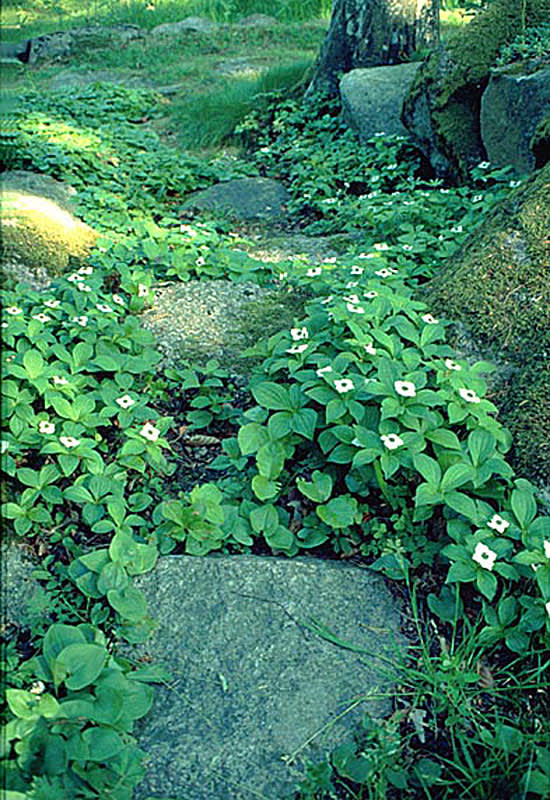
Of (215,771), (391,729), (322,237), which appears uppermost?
(322,237)

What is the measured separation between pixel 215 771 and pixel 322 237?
12.4 feet

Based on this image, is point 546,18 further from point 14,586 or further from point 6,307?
point 14,586

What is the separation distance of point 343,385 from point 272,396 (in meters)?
0.30

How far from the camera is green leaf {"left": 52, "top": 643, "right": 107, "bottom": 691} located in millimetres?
1933

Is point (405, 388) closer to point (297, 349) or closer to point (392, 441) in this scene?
→ point (392, 441)

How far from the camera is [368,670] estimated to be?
219cm

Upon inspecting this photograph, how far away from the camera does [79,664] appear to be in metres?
1.97

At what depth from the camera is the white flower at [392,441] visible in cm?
246

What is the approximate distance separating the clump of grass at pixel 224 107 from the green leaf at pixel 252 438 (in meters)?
5.20

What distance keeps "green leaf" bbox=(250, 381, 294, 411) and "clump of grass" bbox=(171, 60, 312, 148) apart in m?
5.09

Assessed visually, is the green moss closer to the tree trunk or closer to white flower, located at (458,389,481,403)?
white flower, located at (458,389,481,403)

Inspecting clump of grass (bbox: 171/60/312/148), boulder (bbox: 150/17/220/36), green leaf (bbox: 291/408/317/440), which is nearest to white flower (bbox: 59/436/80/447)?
green leaf (bbox: 291/408/317/440)

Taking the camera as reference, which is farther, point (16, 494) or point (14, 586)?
point (16, 494)

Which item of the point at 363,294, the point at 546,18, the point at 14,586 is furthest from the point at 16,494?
the point at 546,18
